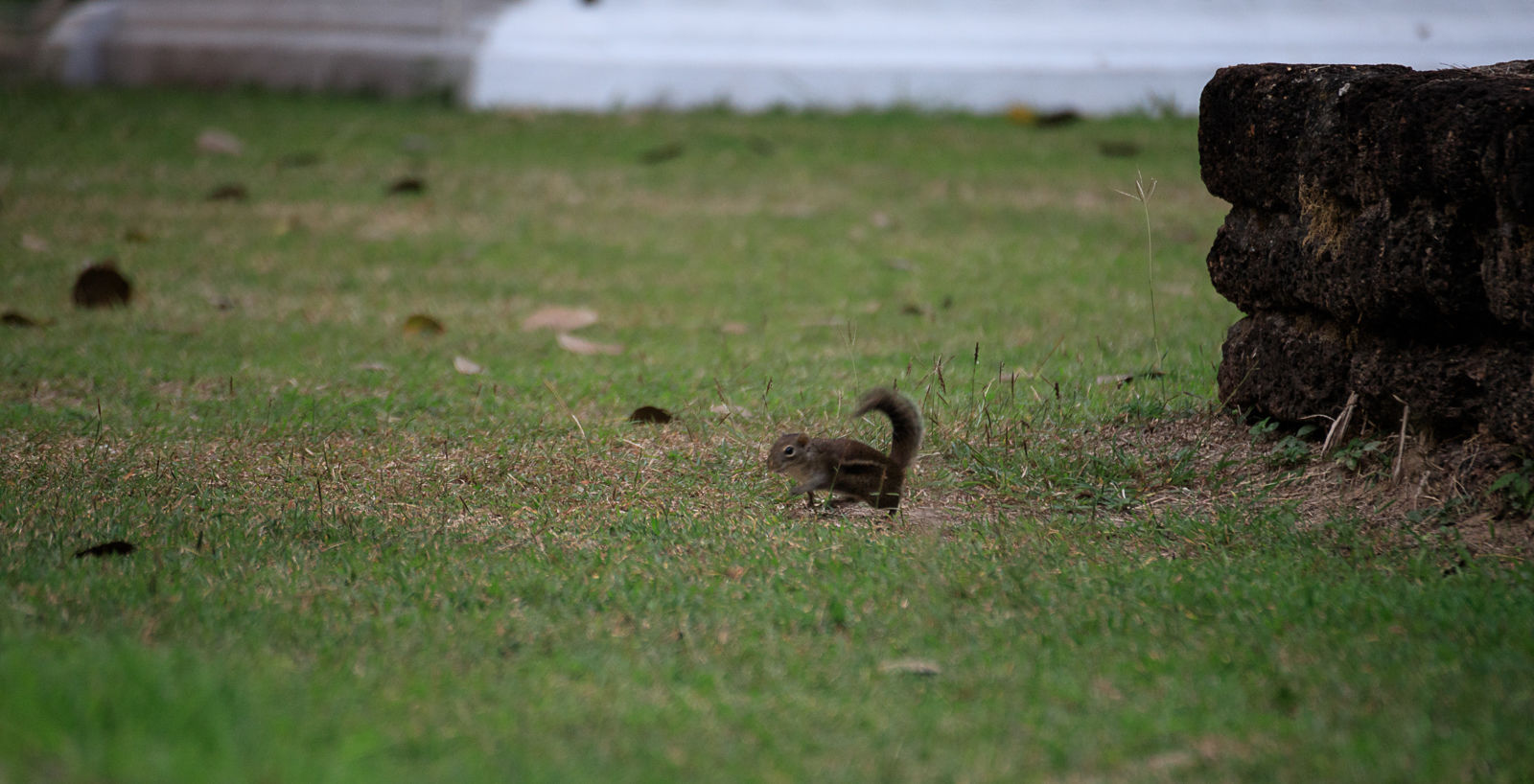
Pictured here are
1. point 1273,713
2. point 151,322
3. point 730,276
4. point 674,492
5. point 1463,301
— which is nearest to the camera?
point 1273,713

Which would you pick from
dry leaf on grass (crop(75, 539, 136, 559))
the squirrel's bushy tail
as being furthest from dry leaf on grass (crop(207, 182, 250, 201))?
the squirrel's bushy tail

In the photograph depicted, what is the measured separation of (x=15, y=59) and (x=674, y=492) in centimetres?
1203

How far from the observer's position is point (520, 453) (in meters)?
4.15

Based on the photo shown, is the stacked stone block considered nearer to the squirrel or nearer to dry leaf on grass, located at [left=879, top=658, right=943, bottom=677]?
the squirrel

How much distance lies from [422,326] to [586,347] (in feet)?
2.65

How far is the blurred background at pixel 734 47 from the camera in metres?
10.8

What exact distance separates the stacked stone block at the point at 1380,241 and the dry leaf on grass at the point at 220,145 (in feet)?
26.0

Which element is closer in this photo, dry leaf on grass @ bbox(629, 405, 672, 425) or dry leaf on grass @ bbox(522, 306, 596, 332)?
dry leaf on grass @ bbox(629, 405, 672, 425)

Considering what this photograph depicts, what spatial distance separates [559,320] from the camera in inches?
243

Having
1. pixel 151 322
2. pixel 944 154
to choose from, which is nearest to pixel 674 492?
pixel 151 322

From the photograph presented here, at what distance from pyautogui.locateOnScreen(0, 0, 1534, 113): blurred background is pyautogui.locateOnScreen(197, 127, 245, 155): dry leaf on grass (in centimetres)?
199

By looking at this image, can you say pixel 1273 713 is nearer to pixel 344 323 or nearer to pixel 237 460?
pixel 237 460

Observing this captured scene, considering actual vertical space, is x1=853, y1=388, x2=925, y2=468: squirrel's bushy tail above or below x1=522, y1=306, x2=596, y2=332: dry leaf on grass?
above

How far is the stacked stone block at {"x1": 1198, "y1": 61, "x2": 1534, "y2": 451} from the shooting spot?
10.3ft
